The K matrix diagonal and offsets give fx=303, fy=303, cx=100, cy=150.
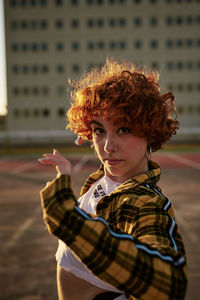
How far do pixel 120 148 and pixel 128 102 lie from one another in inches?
7.0

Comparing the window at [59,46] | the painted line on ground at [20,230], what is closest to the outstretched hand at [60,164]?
the painted line on ground at [20,230]

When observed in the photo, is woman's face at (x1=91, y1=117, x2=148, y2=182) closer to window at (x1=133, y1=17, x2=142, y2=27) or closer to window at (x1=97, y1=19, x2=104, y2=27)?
window at (x1=97, y1=19, x2=104, y2=27)

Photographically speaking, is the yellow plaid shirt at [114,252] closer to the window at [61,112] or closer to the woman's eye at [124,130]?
the woman's eye at [124,130]

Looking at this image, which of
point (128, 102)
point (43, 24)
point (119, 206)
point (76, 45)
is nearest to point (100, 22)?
point (76, 45)

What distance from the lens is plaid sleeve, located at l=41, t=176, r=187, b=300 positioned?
31.2 inches

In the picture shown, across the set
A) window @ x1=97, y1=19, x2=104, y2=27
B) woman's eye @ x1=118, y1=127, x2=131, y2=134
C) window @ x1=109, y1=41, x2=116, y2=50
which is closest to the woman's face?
A: woman's eye @ x1=118, y1=127, x2=131, y2=134

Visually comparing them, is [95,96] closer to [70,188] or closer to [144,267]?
[70,188]

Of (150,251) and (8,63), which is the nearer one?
(150,251)

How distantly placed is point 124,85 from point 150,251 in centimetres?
64

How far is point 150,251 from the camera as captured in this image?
2.70ft

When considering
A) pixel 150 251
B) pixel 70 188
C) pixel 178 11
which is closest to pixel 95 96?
pixel 70 188

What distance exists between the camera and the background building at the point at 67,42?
5103cm

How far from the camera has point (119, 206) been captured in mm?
1012

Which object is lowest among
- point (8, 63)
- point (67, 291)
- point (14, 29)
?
point (67, 291)
